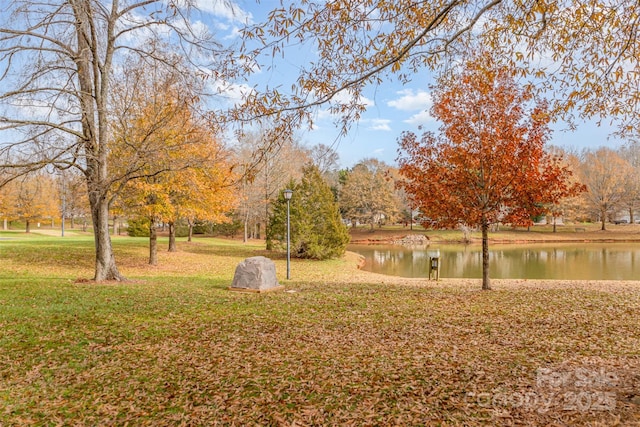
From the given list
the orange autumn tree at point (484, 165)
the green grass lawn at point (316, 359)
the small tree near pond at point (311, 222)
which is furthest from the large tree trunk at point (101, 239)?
the small tree near pond at point (311, 222)

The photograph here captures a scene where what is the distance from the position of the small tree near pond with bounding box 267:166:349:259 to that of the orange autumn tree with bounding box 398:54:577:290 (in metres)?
11.5

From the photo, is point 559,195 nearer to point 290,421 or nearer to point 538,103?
point 538,103

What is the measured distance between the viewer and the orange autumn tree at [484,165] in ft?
31.5

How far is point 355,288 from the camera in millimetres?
10391

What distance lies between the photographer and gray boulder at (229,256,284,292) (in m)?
9.83

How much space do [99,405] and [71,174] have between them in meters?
8.61

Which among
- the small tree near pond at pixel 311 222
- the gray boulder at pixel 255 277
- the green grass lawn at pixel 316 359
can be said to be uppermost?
the small tree near pond at pixel 311 222

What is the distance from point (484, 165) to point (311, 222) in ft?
42.0

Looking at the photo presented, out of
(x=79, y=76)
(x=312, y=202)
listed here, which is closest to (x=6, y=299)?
(x=79, y=76)

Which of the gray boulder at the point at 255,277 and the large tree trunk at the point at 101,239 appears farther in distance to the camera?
the large tree trunk at the point at 101,239

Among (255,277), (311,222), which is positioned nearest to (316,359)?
(255,277)

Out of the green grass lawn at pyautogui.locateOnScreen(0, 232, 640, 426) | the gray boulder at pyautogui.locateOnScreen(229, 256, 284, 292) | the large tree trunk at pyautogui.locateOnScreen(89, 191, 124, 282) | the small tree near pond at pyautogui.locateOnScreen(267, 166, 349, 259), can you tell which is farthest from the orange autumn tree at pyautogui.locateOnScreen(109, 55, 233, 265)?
the small tree near pond at pyautogui.locateOnScreen(267, 166, 349, 259)

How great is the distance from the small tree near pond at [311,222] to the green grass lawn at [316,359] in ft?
41.9

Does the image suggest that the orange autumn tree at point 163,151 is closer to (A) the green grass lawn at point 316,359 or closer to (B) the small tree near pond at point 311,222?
(A) the green grass lawn at point 316,359
